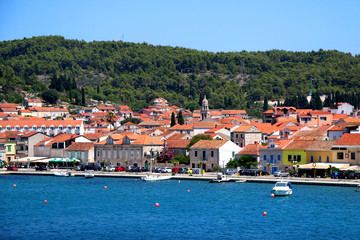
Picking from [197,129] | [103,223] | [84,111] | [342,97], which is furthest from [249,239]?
[84,111]

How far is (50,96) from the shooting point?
17888 centimetres

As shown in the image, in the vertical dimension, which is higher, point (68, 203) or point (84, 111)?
point (84, 111)

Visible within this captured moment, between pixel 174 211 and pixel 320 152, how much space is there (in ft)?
78.8

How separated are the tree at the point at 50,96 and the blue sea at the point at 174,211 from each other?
110729 millimetres

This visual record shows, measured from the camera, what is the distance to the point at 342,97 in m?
152

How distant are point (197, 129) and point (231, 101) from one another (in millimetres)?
90003

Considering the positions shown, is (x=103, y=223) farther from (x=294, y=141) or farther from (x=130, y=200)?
(x=294, y=141)

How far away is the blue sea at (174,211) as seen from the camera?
138 ft

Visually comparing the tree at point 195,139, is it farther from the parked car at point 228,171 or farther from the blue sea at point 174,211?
the blue sea at point 174,211

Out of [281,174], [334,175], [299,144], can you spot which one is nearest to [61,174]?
[281,174]

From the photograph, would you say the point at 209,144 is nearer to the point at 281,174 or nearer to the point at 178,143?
the point at 178,143

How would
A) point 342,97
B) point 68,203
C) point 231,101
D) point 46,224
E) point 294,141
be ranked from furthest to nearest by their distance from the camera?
1. point 231,101
2. point 342,97
3. point 294,141
4. point 68,203
5. point 46,224

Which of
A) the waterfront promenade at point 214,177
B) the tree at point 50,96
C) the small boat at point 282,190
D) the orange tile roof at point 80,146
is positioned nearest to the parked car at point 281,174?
the waterfront promenade at point 214,177

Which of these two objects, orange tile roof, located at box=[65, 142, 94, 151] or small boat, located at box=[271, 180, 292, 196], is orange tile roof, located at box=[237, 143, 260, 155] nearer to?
small boat, located at box=[271, 180, 292, 196]
